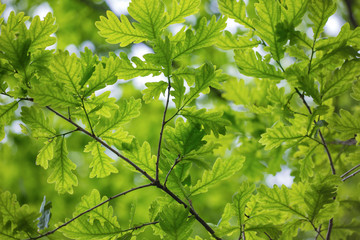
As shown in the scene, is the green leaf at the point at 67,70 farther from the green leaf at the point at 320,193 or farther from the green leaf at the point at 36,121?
the green leaf at the point at 320,193

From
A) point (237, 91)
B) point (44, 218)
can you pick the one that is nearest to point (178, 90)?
point (44, 218)

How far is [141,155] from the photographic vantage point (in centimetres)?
117

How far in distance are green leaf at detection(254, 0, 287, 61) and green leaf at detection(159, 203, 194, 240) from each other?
0.65 m

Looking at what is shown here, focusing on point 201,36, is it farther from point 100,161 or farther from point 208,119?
point 100,161

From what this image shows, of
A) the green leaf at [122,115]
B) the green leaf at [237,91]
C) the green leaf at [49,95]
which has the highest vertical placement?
the green leaf at [237,91]

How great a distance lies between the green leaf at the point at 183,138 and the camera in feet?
3.69

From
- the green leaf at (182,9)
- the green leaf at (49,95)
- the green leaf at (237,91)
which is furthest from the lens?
the green leaf at (237,91)

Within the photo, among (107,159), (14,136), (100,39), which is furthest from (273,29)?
(14,136)

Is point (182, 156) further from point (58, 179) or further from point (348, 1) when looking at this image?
point (348, 1)

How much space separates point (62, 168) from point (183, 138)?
0.46 meters

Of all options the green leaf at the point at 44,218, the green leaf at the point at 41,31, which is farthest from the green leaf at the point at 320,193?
the green leaf at the point at 41,31

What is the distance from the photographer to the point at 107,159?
1.24 m

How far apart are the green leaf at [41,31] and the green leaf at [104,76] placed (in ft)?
0.60

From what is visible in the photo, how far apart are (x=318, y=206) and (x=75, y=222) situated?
0.81m
